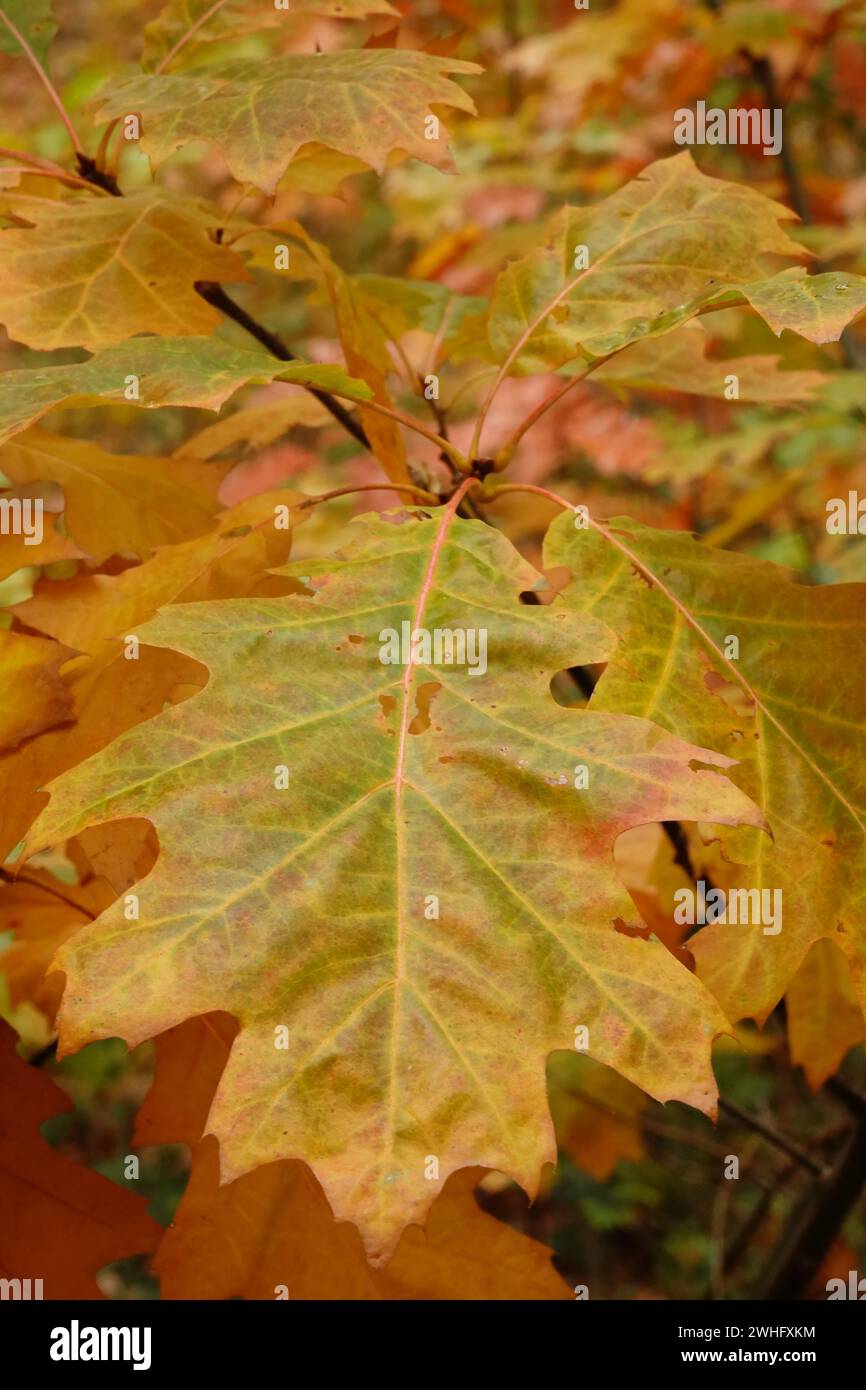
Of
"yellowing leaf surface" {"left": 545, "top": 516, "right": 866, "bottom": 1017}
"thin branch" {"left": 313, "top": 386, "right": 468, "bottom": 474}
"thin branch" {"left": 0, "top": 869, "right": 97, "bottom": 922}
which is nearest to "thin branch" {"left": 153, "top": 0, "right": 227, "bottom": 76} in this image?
"thin branch" {"left": 313, "top": 386, "right": 468, "bottom": 474}

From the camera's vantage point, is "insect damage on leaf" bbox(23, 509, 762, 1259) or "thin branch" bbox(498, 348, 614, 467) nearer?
"insect damage on leaf" bbox(23, 509, 762, 1259)

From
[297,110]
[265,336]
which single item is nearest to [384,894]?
[297,110]

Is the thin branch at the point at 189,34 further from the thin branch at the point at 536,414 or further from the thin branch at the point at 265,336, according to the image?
the thin branch at the point at 536,414

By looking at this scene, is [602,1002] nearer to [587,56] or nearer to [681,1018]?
[681,1018]

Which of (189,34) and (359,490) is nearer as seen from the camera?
(359,490)

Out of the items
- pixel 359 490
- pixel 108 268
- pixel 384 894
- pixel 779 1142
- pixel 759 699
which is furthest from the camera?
pixel 779 1142

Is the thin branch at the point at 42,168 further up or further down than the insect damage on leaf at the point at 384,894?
further up

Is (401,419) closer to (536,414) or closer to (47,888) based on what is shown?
(536,414)

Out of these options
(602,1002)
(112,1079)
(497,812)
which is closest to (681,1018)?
(602,1002)

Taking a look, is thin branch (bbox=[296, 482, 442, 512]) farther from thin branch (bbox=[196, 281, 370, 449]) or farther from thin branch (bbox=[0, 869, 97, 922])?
thin branch (bbox=[0, 869, 97, 922])

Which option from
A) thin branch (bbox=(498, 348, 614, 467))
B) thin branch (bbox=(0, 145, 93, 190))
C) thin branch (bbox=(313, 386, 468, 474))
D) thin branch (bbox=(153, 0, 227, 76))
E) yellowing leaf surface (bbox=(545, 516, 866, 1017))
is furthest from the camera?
thin branch (bbox=(153, 0, 227, 76))

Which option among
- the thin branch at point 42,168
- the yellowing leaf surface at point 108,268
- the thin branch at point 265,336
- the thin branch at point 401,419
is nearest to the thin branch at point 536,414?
the thin branch at point 401,419
